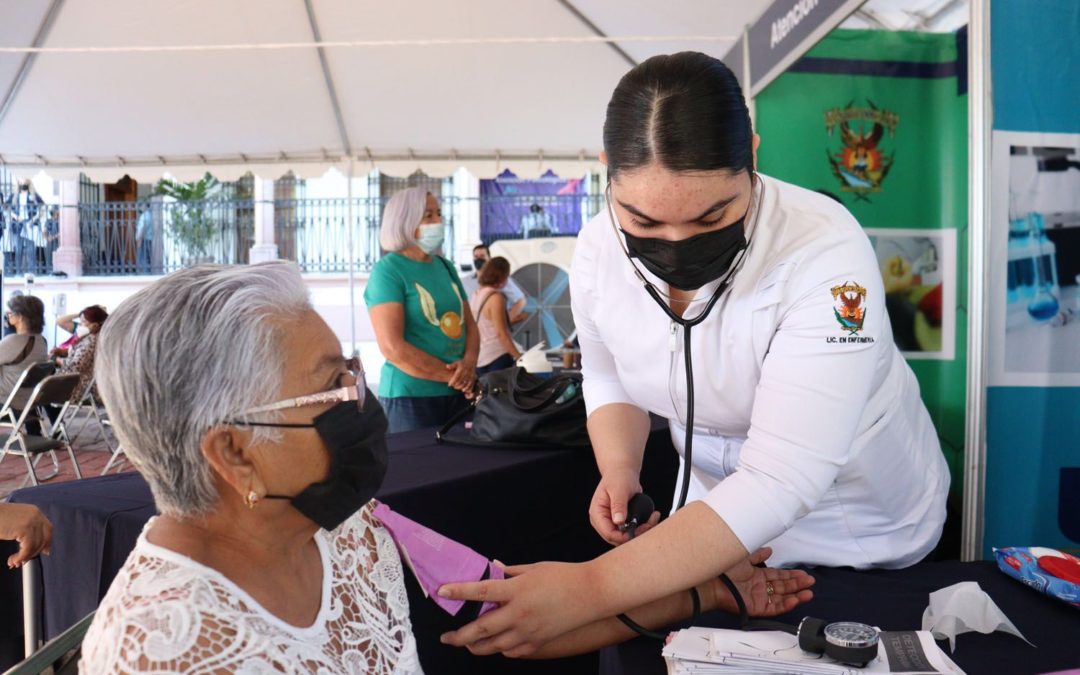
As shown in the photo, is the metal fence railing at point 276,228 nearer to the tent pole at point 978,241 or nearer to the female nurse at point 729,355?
the tent pole at point 978,241

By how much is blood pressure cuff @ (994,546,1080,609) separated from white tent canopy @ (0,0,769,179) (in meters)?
4.12

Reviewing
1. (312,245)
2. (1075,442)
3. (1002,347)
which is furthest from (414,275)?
(312,245)

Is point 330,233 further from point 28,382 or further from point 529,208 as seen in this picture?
point 28,382

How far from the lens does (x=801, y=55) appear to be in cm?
290

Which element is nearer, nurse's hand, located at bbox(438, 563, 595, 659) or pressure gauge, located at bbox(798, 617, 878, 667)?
pressure gauge, located at bbox(798, 617, 878, 667)

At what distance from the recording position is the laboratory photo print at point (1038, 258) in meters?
2.00

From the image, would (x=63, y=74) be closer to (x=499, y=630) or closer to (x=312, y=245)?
(x=499, y=630)

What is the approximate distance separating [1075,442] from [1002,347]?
302 millimetres

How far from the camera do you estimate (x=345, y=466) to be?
3.60 ft

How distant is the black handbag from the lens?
239 cm

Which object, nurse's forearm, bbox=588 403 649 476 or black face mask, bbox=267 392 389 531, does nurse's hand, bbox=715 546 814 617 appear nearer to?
nurse's forearm, bbox=588 403 649 476

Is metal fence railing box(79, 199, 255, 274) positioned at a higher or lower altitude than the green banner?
higher

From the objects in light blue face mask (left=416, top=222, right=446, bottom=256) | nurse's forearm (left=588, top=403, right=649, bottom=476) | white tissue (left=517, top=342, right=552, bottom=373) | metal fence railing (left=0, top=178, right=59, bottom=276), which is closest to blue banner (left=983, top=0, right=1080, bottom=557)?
nurse's forearm (left=588, top=403, right=649, bottom=476)

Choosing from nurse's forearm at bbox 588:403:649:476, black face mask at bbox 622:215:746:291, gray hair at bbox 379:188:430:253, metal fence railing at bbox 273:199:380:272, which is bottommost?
nurse's forearm at bbox 588:403:649:476
